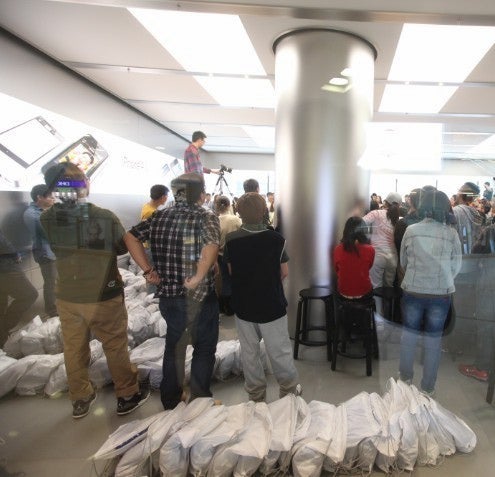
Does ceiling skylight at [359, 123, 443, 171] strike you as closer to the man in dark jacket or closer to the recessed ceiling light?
the recessed ceiling light

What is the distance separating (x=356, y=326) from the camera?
203 cm

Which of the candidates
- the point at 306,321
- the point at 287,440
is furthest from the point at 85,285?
the point at 306,321

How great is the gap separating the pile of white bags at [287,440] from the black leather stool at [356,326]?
522 millimetres

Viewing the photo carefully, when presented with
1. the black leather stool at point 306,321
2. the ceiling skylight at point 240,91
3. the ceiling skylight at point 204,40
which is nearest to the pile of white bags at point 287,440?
A: the black leather stool at point 306,321

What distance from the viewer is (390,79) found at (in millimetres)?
2807

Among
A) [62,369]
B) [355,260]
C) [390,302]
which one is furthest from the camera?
[390,302]

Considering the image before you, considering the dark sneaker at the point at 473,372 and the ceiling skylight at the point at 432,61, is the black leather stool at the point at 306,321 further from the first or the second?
the ceiling skylight at the point at 432,61

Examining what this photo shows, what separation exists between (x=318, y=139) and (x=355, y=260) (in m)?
0.86

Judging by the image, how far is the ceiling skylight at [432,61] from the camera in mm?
2053

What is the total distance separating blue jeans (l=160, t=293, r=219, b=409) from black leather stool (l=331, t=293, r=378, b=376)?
880mm

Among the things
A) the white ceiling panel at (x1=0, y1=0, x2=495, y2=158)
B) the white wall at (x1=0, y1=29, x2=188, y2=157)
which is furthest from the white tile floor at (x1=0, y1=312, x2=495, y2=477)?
the white wall at (x1=0, y1=29, x2=188, y2=157)

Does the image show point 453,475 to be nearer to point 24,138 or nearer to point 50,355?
point 50,355

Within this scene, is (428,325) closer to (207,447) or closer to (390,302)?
(390,302)

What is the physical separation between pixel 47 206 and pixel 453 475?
213 centimetres
